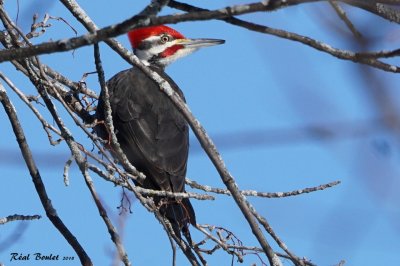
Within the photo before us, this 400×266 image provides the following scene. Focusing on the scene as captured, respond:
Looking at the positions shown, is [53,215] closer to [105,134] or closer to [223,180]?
[223,180]

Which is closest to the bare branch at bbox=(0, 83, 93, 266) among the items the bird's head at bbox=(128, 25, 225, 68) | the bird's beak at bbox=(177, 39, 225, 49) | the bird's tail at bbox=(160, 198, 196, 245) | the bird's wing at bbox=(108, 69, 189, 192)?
the bird's tail at bbox=(160, 198, 196, 245)

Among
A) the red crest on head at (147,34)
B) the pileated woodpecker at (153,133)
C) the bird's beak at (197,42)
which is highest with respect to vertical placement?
the red crest on head at (147,34)

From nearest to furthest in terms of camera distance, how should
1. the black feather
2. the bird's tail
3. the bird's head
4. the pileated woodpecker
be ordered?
the bird's tail < the pileated woodpecker < the black feather < the bird's head

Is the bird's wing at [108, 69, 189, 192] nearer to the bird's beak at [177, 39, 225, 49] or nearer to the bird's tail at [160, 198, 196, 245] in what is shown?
the bird's tail at [160, 198, 196, 245]

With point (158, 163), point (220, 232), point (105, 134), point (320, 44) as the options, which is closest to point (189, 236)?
point (220, 232)

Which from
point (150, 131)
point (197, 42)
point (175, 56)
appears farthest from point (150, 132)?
point (175, 56)

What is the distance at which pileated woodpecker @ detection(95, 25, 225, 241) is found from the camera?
16.1 ft

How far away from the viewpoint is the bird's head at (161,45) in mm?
6742

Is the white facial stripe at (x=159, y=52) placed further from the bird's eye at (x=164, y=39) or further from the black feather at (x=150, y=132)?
the black feather at (x=150, y=132)

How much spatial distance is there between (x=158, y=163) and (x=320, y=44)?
2.76 m

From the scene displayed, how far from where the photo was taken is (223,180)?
290cm

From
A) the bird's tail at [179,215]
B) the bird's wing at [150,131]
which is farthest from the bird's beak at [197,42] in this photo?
the bird's tail at [179,215]

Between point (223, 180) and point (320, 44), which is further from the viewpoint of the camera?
point (223, 180)

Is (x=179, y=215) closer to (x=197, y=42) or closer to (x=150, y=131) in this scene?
(x=150, y=131)
